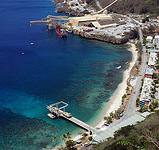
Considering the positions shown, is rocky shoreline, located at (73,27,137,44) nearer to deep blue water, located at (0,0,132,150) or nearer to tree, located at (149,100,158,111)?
deep blue water, located at (0,0,132,150)

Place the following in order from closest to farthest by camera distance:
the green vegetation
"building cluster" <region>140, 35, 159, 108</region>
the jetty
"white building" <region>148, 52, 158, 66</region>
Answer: the green vegetation
the jetty
"building cluster" <region>140, 35, 159, 108</region>
"white building" <region>148, 52, 158, 66</region>

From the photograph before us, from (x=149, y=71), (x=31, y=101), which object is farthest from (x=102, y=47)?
(x=31, y=101)

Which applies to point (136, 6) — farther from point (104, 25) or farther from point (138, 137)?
point (138, 137)

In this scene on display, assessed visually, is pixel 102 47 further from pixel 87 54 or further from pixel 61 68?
pixel 61 68

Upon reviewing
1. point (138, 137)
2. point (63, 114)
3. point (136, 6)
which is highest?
point (138, 137)

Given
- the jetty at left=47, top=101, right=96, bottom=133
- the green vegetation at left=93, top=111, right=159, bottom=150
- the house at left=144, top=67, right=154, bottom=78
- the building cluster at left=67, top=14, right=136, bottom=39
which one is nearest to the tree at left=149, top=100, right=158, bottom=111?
the green vegetation at left=93, top=111, right=159, bottom=150

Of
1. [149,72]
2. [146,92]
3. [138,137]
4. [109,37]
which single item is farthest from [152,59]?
[138,137]

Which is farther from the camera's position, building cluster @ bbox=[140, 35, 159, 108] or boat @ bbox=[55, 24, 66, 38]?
boat @ bbox=[55, 24, 66, 38]
